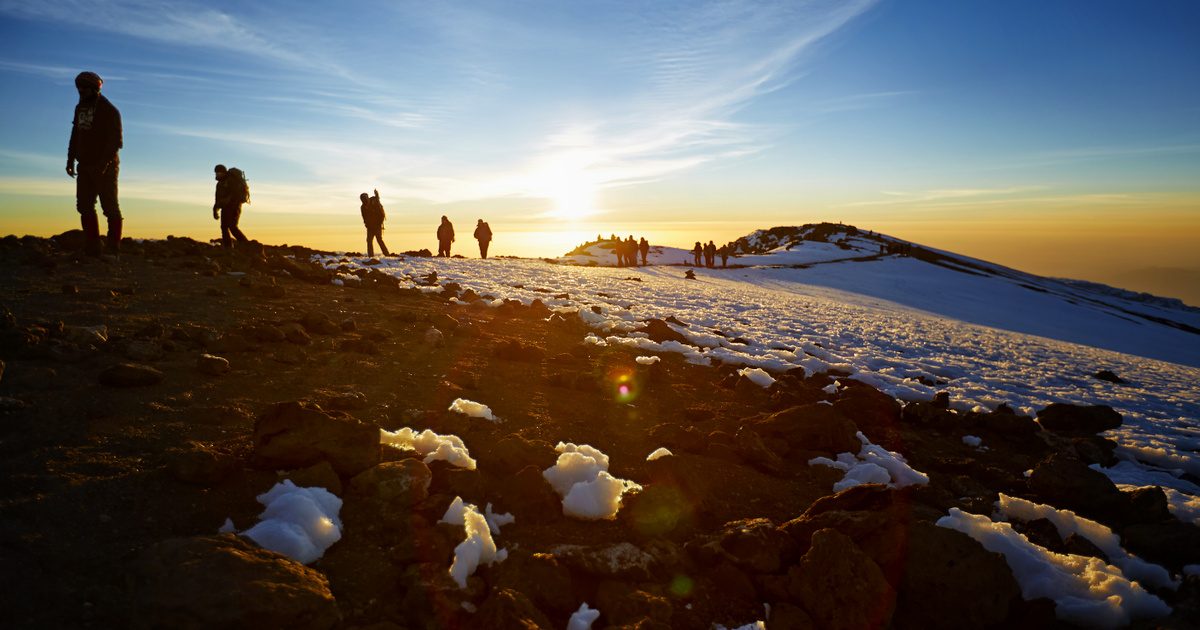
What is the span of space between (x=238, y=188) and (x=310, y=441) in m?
14.4

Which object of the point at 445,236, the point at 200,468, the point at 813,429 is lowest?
the point at 813,429

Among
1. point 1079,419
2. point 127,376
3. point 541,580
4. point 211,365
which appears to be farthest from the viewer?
point 1079,419

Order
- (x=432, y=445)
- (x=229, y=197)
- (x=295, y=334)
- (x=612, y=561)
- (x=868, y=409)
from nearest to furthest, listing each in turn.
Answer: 1. (x=612, y=561)
2. (x=432, y=445)
3. (x=295, y=334)
4. (x=868, y=409)
5. (x=229, y=197)

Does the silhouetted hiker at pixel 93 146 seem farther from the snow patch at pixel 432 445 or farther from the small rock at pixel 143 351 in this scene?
the snow patch at pixel 432 445

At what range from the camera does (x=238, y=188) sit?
587 inches

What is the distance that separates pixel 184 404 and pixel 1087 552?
22.1 feet

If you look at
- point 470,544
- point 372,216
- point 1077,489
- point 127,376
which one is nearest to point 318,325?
point 127,376

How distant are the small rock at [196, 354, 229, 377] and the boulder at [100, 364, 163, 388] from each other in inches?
17.7

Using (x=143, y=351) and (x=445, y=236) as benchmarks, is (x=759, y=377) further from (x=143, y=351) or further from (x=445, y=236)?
(x=445, y=236)

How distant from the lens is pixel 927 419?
22.9ft

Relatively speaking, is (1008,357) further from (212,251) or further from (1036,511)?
(212,251)

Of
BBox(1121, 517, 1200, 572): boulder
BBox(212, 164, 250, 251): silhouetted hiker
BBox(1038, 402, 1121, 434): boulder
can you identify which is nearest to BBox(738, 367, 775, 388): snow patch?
BBox(1038, 402, 1121, 434): boulder

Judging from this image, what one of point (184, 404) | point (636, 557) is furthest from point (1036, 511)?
point (184, 404)

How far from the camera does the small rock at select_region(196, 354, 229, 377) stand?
501 cm
